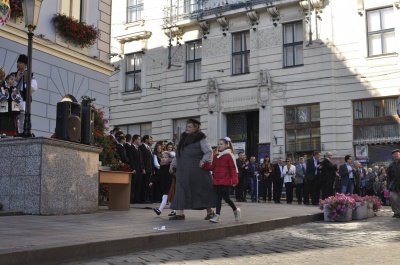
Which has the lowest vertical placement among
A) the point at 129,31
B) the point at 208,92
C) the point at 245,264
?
the point at 245,264

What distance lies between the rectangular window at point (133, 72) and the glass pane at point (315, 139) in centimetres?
1195

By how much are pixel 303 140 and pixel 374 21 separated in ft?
22.8

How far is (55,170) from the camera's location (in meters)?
10.8

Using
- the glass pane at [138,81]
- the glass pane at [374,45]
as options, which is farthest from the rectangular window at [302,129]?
the glass pane at [138,81]

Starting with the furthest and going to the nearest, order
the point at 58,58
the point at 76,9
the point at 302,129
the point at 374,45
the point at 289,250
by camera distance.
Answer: the point at 302,129
the point at 374,45
the point at 76,9
the point at 58,58
the point at 289,250

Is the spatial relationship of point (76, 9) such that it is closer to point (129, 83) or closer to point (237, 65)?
point (237, 65)

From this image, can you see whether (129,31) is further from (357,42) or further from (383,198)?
(383,198)

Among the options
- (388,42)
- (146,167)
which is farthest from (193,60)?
(146,167)

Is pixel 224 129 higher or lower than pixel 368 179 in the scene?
higher

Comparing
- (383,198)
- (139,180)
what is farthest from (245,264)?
(383,198)

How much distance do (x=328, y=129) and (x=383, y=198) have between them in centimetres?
601

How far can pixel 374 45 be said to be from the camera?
27.8 metres

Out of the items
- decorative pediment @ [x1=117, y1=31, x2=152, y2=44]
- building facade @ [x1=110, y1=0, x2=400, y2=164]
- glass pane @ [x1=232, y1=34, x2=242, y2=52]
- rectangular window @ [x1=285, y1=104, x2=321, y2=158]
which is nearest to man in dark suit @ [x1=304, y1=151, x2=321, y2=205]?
building facade @ [x1=110, y1=0, x2=400, y2=164]

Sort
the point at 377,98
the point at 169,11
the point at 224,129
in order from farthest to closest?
1. the point at 169,11
2. the point at 224,129
3. the point at 377,98
